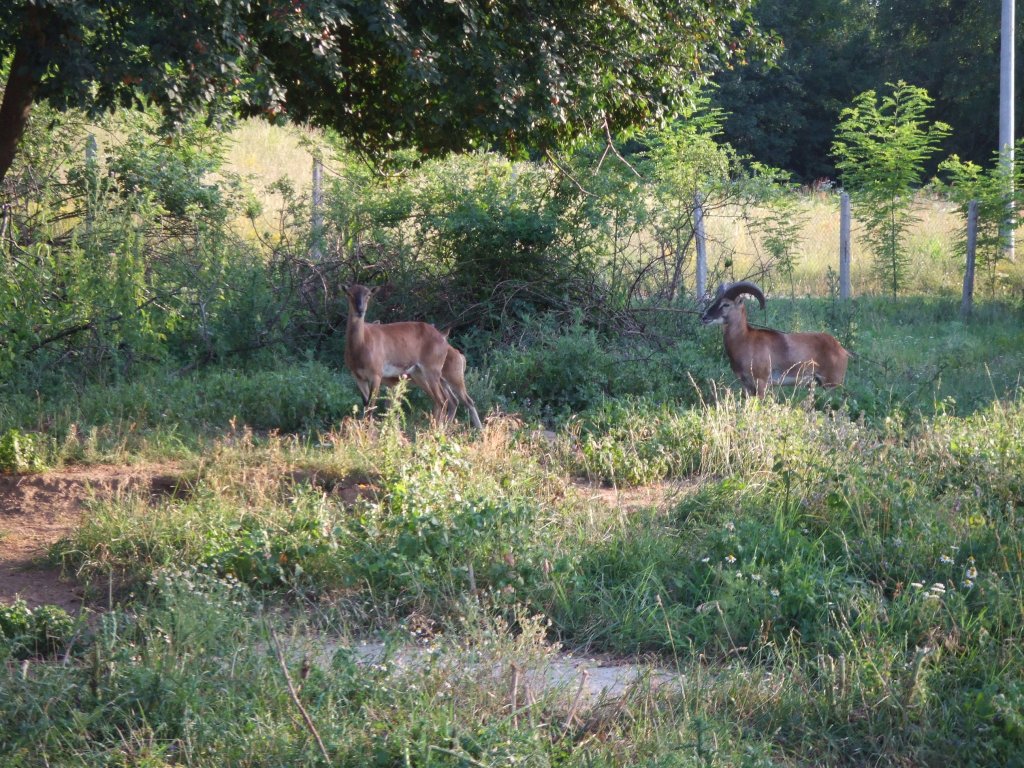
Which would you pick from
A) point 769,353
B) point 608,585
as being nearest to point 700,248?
point 769,353

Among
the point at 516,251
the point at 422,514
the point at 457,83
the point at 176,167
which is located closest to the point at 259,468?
the point at 422,514

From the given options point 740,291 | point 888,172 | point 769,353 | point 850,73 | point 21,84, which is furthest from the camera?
point 850,73

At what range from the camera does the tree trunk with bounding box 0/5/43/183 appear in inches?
268

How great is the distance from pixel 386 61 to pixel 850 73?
36846 mm

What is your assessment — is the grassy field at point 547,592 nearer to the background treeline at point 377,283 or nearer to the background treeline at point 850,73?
the background treeline at point 377,283

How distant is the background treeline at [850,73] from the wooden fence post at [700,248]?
75.1 feet

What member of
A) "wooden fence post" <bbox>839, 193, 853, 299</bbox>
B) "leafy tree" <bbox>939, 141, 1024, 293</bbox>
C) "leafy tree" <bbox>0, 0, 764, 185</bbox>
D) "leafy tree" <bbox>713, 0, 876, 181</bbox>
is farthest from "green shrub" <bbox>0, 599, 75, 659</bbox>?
"leafy tree" <bbox>713, 0, 876, 181</bbox>

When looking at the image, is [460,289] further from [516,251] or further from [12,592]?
[12,592]

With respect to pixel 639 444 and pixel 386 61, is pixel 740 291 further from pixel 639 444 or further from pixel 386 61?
pixel 386 61

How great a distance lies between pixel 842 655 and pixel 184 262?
10.5 meters

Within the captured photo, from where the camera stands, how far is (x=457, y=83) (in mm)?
7957

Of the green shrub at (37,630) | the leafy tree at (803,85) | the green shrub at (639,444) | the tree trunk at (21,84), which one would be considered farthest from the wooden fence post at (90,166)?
the leafy tree at (803,85)

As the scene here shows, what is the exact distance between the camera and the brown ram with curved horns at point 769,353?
1226 cm

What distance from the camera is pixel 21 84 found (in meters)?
7.59
